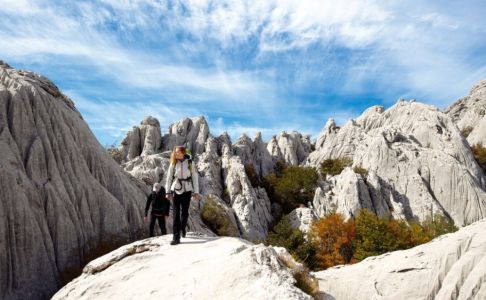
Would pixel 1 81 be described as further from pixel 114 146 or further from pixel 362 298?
pixel 114 146

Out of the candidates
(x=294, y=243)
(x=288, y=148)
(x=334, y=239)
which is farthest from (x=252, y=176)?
(x=294, y=243)

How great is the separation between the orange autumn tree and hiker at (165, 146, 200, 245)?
32.8 meters

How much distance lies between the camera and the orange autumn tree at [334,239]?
1663 inches

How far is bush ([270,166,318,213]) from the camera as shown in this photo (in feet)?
197

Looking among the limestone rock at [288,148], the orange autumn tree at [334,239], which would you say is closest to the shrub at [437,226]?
the orange autumn tree at [334,239]

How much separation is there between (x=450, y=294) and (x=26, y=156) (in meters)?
17.1

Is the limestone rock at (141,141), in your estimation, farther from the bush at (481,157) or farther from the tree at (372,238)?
the bush at (481,157)

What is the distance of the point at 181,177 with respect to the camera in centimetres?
1056

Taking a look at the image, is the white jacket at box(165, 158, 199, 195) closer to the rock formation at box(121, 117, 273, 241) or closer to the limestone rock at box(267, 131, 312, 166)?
the rock formation at box(121, 117, 273, 241)

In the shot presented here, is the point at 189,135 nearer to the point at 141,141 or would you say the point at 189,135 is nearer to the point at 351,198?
the point at 141,141

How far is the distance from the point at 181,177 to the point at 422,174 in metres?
57.2

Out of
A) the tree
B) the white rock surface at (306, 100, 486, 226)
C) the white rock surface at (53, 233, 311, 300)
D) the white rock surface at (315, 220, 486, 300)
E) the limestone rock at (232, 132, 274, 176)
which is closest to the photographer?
the white rock surface at (53, 233, 311, 300)

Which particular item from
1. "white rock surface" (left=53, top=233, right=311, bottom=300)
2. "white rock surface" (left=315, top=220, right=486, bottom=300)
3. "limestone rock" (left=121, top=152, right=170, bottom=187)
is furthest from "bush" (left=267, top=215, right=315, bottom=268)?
"white rock surface" (left=53, top=233, right=311, bottom=300)

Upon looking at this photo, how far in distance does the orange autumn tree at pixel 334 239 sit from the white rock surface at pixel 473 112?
52.4 metres
